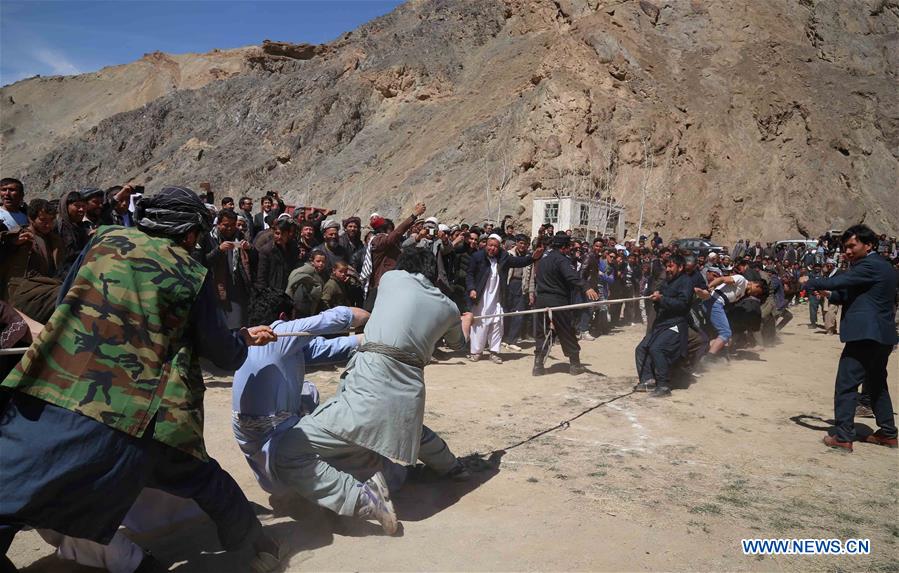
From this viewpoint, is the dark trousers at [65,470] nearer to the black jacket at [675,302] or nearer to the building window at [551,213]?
the black jacket at [675,302]

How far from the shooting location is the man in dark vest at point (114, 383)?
236 centimetres

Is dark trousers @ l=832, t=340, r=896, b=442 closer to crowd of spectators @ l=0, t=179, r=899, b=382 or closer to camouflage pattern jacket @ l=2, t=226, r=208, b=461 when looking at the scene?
crowd of spectators @ l=0, t=179, r=899, b=382

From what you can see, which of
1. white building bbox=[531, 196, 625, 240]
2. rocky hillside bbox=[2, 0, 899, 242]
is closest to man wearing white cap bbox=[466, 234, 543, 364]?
white building bbox=[531, 196, 625, 240]

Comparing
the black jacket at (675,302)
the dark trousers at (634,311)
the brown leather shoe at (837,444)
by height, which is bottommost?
the brown leather shoe at (837,444)

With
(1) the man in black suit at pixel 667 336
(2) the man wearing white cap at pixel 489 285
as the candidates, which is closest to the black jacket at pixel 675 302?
(1) the man in black suit at pixel 667 336

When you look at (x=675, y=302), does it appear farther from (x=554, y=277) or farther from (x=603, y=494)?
(x=603, y=494)

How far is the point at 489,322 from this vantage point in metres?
8.95

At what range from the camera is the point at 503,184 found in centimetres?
2736

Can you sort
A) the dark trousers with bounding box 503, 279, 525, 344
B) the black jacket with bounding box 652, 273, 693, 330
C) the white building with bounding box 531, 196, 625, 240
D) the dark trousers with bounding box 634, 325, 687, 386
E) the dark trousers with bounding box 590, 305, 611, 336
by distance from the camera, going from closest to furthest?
the dark trousers with bounding box 634, 325, 687, 386 < the black jacket with bounding box 652, 273, 693, 330 < the dark trousers with bounding box 503, 279, 525, 344 < the dark trousers with bounding box 590, 305, 611, 336 < the white building with bounding box 531, 196, 625, 240

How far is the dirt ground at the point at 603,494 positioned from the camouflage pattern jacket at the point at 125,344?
1.00m

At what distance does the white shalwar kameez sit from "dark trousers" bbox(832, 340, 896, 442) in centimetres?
445

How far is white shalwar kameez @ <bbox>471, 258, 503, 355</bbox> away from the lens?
889 centimetres

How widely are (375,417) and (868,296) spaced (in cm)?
443

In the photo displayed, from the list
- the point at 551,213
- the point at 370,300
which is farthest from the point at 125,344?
the point at 551,213
